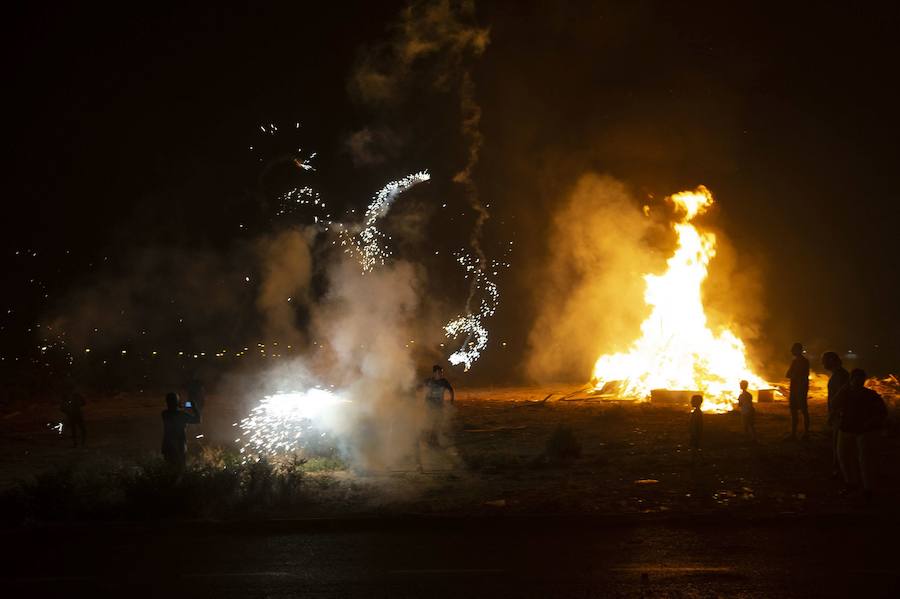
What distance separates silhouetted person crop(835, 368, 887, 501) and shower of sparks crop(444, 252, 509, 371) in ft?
82.7

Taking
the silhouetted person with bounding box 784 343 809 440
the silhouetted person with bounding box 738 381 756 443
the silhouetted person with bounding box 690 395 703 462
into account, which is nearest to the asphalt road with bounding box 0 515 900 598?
the silhouetted person with bounding box 690 395 703 462

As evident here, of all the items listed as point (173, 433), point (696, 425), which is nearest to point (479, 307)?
point (696, 425)

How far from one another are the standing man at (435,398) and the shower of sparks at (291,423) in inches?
67.9

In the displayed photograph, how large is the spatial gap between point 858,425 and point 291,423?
8977 mm

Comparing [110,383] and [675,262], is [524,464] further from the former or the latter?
[110,383]

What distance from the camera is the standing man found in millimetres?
11922

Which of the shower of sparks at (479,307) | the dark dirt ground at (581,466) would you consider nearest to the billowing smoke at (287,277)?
the dark dirt ground at (581,466)

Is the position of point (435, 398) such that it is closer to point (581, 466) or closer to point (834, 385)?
point (581, 466)

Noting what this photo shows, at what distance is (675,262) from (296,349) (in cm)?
1142

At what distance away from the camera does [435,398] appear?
39.3ft

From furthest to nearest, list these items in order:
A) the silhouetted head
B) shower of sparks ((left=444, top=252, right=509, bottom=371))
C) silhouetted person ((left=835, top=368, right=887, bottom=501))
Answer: shower of sparks ((left=444, top=252, right=509, bottom=371)) → the silhouetted head → silhouetted person ((left=835, top=368, right=887, bottom=501))

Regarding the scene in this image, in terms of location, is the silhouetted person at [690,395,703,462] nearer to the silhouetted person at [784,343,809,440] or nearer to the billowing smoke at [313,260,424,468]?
the silhouetted person at [784,343,809,440]

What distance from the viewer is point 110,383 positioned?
25250mm

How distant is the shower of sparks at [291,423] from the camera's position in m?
12.7
